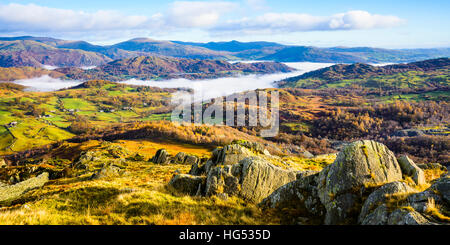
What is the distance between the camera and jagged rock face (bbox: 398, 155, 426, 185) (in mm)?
14109

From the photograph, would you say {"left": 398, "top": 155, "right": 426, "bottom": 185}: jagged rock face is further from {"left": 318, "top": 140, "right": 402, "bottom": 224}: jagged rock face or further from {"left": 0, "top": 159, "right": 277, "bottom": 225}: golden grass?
{"left": 0, "top": 159, "right": 277, "bottom": 225}: golden grass

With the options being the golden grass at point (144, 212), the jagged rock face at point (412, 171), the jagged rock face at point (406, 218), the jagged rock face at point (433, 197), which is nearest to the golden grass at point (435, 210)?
the jagged rock face at point (433, 197)

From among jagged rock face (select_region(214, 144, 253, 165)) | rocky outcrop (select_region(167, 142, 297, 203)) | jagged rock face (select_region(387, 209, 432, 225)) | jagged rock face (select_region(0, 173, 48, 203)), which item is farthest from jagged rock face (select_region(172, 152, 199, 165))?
jagged rock face (select_region(387, 209, 432, 225))

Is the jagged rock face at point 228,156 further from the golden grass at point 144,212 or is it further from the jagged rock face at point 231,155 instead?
the golden grass at point 144,212

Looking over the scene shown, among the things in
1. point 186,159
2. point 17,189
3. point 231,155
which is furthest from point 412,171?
point 186,159

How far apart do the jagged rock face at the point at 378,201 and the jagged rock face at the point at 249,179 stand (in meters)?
7.40

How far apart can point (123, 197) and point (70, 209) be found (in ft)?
11.0

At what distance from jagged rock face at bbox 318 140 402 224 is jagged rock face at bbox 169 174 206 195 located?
33.5 ft

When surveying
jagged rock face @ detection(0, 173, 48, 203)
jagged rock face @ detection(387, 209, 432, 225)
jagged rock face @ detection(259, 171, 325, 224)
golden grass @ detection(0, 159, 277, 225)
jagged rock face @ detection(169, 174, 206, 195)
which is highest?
jagged rock face @ detection(387, 209, 432, 225)

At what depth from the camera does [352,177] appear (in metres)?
12.6

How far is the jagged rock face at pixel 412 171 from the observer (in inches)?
555
